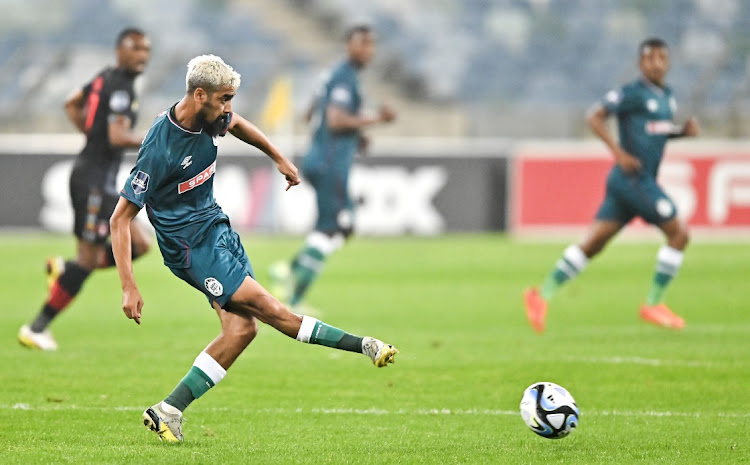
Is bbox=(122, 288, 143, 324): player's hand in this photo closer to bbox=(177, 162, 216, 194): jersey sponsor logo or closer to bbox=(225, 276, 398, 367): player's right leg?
bbox=(225, 276, 398, 367): player's right leg

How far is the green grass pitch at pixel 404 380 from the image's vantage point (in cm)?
588

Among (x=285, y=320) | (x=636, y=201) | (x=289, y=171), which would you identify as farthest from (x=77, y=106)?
(x=636, y=201)

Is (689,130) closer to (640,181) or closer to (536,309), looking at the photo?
(640,181)

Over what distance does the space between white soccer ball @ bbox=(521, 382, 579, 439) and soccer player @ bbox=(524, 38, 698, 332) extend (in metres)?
4.64

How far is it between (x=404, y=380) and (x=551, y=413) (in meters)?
2.28

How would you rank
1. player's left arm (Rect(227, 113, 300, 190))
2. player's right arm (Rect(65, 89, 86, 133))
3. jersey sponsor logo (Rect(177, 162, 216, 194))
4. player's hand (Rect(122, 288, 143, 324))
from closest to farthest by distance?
player's hand (Rect(122, 288, 143, 324))
jersey sponsor logo (Rect(177, 162, 216, 194))
player's left arm (Rect(227, 113, 300, 190))
player's right arm (Rect(65, 89, 86, 133))

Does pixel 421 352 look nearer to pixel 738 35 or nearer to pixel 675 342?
pixel 675 342

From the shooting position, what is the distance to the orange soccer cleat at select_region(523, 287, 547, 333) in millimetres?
10555

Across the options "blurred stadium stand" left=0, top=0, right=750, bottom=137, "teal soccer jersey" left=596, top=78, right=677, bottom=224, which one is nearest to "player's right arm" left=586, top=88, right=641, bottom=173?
"teal soccer jersey" left=596, top=78, right=677, bottom=224

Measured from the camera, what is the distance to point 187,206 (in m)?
6.05

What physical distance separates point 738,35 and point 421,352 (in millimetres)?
18333

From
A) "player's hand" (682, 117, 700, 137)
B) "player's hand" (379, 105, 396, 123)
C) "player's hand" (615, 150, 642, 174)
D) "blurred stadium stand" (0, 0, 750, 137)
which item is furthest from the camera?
"blurred stadium stand" (0, 0, 750, 137)

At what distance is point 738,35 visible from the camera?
25297 millimetres

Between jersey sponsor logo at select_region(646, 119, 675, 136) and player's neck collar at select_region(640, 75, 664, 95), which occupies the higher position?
player's neck collar at select_region(640, 75, 664, 95)
